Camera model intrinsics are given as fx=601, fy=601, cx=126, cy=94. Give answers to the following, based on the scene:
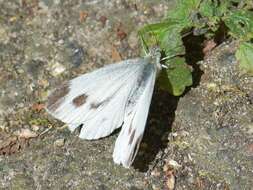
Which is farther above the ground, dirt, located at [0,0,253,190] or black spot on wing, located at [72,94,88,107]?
black spot on wing, located at [72,94,88,107]

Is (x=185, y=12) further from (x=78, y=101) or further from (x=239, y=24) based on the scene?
(x=78, y=101)

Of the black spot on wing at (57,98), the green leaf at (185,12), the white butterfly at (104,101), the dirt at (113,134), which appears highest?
the green leaf at (185,12)

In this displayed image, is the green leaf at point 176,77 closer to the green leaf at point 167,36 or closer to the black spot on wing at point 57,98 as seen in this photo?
the green leaf at point 167,36

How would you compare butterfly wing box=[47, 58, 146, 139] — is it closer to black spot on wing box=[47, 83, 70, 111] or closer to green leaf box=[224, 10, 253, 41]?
black spot on wing box=[47, 83, 70, 111]

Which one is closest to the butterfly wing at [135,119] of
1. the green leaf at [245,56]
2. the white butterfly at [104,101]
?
the white butterfly at [104,101]

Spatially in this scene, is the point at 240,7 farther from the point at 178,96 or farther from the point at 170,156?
the point at 170,156

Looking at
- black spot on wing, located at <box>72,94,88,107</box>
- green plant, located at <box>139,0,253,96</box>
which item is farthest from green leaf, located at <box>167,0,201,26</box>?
black spot on wing, located at <box>72,94,88,107</box>
